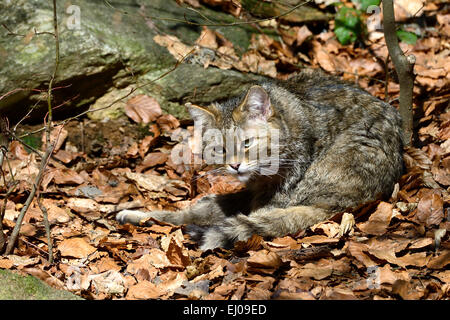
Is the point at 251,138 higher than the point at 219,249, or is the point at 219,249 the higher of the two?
the point at 251,138

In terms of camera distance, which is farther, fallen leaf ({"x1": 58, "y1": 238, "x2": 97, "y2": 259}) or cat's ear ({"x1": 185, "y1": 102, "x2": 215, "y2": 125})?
cat's ear ({"x1": 185, "y1": 102, "x2": 215, "y2": 125})

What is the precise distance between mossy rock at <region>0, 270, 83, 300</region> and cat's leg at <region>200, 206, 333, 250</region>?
1.21m

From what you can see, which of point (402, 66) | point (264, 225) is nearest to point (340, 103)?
point (402, 66)

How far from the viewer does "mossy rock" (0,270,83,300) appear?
3.39 metres

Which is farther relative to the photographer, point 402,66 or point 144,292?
point 402,66

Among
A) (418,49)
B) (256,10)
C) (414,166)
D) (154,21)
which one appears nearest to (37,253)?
(154,21)

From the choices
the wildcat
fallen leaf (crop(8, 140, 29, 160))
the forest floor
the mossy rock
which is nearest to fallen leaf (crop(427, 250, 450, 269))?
the forest floor

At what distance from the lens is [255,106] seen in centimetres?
454

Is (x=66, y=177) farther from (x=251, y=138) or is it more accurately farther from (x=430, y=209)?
(x=430, y=209)

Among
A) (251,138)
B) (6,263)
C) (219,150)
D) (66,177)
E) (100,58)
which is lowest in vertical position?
(6,263)

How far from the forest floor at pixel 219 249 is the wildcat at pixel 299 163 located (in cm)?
16

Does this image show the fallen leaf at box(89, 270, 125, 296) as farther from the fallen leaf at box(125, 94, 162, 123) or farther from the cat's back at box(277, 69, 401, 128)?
the fallen leaf at box(125, 94, 162, 123)

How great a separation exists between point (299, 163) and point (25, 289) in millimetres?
2472
